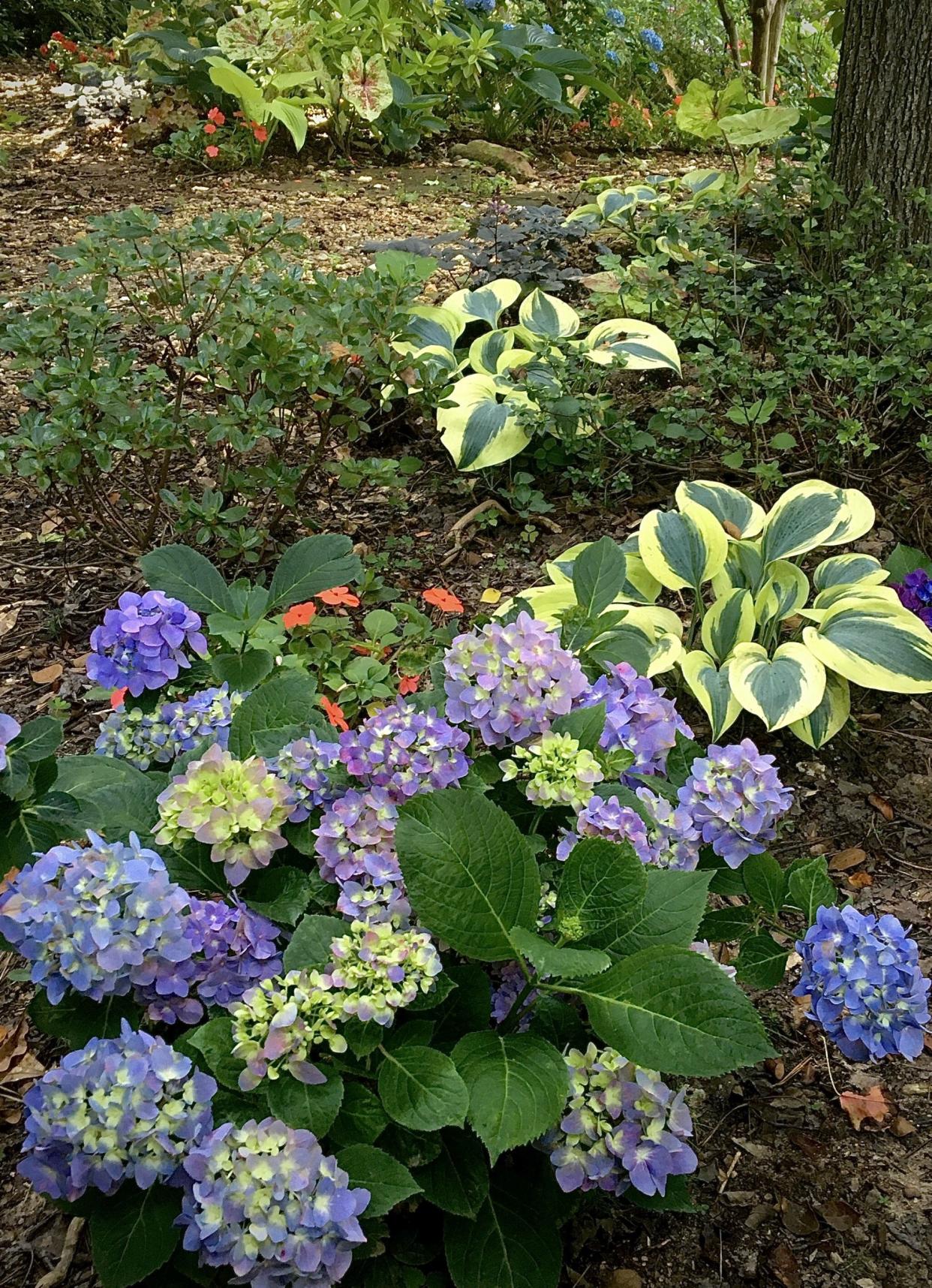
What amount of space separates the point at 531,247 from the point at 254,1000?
2.94 m

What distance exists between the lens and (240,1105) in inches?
41.4

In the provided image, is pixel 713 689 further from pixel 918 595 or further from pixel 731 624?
pixel 918 595

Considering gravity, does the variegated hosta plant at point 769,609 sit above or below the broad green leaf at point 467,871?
below

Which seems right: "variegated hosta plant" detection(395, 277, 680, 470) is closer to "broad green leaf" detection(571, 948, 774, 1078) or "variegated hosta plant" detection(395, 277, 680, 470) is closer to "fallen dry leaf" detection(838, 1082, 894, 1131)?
"fallen dry leaf" detection(838, 1082, 894, 1131)

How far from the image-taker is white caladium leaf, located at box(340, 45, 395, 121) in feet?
16.3

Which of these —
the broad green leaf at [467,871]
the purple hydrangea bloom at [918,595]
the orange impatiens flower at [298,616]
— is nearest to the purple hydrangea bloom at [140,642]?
the broad green leaf at [467,871]

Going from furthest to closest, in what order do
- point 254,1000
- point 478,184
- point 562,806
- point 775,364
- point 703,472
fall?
point 478,184 → point 775,364 → point 703,472 → point 562,806 → point 254,1000

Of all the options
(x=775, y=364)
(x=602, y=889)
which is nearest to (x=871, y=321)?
(x=775, y=364)

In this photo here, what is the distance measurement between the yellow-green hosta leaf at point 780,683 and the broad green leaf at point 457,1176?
42.1 inches

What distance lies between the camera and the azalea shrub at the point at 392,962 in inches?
38.2

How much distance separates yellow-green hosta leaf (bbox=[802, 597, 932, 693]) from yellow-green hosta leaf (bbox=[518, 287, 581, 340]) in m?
1.31

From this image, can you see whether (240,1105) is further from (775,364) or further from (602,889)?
(775,364)

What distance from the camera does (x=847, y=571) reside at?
2.31 m

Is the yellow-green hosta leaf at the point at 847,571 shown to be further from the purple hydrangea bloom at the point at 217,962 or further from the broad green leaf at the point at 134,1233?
the broad green leaf at the point at 134,1233
